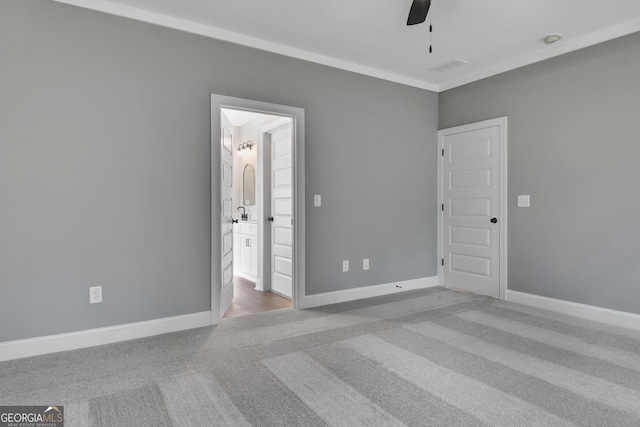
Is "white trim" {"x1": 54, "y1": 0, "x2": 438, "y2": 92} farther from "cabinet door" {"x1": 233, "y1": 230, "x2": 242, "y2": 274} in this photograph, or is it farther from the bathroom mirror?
"cabinet door" {"x1": 233, "y1": 230, "x2": 242, "y2": 274}

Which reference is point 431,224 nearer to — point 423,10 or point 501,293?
point 501,293

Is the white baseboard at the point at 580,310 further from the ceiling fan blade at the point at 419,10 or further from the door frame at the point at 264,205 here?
the ceiling fan blade at the point at 419,10

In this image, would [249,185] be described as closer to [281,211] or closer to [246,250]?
[246,250]

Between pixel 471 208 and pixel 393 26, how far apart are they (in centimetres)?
240

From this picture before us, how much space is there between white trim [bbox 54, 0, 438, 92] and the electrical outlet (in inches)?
85.4

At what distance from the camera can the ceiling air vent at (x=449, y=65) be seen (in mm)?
4023

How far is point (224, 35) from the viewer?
3312mm

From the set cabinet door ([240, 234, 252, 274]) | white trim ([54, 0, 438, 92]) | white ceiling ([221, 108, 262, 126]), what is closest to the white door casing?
white trim ([54, 0, 438, 92])

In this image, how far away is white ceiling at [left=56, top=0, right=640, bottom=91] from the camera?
288 centimetres

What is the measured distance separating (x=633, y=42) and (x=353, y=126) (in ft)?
8.62

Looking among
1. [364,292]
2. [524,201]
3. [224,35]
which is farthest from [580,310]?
[224,35]

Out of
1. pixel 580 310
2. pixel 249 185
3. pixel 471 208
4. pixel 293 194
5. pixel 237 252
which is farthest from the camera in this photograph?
pixel 249 185

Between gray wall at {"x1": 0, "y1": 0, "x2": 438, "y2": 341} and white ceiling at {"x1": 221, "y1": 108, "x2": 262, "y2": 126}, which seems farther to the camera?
white ceiling at {"x1": 221, "y1": 108, "x2": 262, "y2": 126}

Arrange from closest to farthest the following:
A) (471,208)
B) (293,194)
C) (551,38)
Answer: (551,38) → (293,194) → (471,208)
